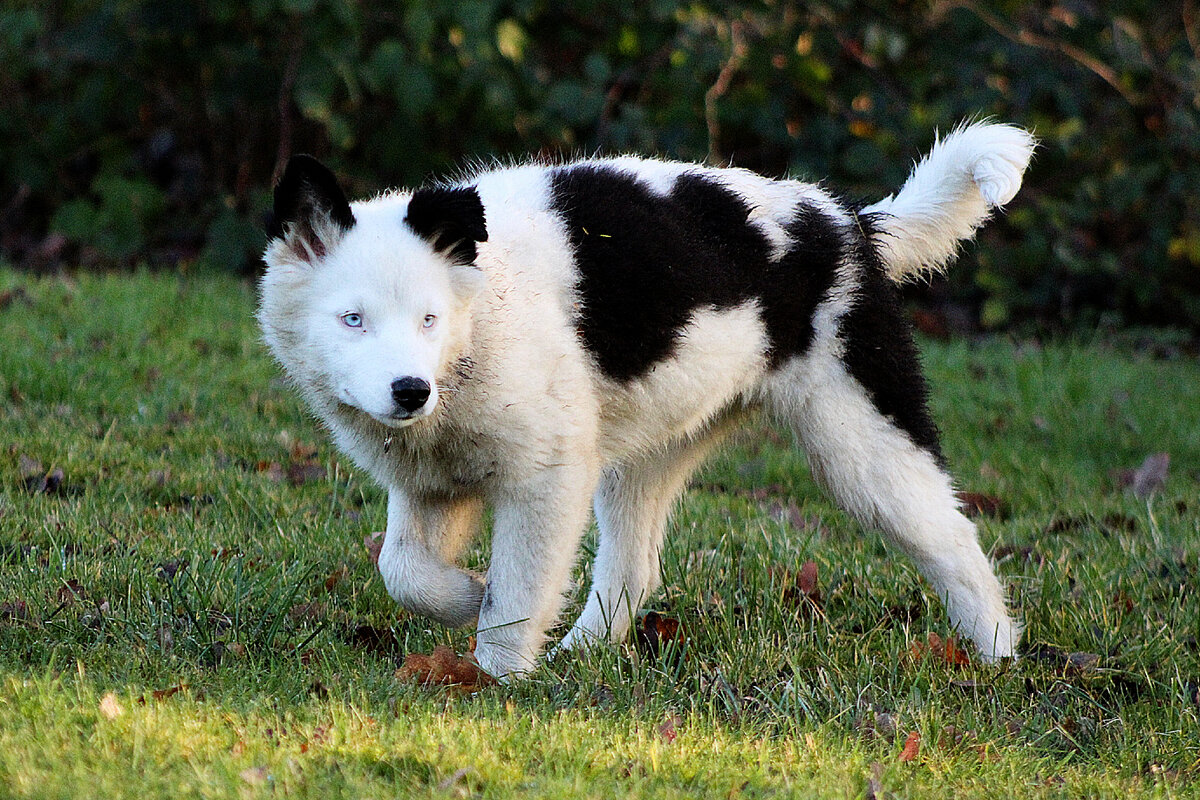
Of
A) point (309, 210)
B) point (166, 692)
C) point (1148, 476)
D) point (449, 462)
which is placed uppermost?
point (309, 210)

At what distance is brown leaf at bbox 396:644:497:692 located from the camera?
375 centimetres

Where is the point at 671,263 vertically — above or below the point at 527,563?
above

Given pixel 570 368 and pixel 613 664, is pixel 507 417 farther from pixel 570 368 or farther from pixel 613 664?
pixel 613 664

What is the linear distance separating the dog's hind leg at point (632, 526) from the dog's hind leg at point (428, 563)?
0.56 meters

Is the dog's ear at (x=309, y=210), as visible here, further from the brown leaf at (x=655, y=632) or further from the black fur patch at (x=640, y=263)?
the brown leaf at (x=655, y=632)

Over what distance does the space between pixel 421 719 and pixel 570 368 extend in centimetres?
114

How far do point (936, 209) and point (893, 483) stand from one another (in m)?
0.96

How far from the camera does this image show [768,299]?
428 centimetres

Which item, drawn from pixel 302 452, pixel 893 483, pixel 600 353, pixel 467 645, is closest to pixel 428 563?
pixel 467 645

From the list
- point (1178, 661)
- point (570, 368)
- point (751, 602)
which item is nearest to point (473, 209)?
point (570, 368)

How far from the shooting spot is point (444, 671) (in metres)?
3.80

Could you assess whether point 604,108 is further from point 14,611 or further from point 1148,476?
point 14,611

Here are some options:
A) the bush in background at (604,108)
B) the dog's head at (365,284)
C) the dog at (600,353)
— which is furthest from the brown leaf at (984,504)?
the bush in background at (604,108)

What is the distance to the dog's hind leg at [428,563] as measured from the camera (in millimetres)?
3980
